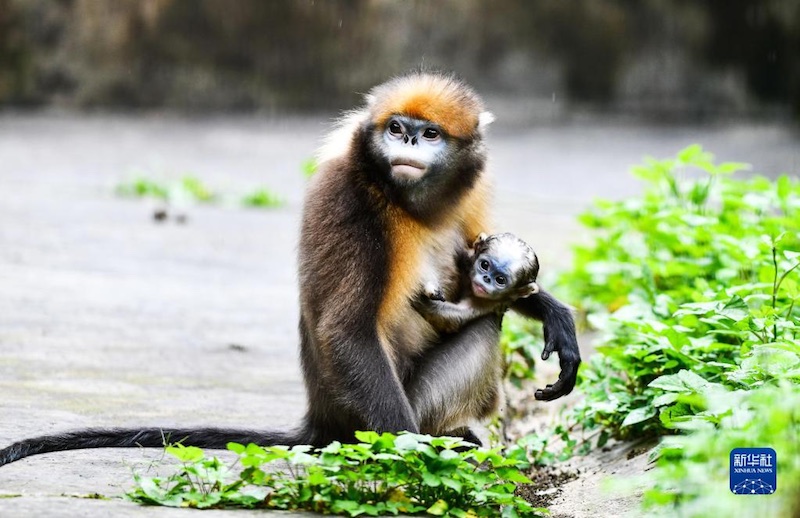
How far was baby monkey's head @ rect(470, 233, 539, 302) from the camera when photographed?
13.4ft

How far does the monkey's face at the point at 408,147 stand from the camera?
3.85 meters

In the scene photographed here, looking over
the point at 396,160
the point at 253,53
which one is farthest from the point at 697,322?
the point at 253,53

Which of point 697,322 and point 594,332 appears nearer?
point 697,322

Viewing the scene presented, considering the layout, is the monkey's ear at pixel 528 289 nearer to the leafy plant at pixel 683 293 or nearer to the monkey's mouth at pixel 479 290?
the monkey's mouth at pixel 479 290

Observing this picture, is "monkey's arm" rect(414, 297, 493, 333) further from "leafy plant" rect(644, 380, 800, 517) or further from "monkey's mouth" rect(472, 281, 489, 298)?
"leafy plant" rect(644, 380, 800, 517)

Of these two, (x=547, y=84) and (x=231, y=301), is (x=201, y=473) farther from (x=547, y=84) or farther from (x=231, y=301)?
(x=547, y=84)

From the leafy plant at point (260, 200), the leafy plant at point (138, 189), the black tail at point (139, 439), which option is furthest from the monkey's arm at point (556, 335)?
the leafy plant at point (138, 189)

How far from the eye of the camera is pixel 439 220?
13.5ft

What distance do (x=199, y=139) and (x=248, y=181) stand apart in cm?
196

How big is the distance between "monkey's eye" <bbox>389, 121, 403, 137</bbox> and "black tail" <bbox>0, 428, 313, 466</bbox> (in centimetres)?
114

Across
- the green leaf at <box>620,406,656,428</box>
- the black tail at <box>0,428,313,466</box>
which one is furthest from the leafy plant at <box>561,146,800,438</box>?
the black tail at <box>0,428,313,466</box>

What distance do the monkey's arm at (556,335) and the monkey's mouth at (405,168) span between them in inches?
35.0

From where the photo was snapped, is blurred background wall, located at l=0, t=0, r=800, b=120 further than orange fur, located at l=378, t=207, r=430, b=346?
Yes

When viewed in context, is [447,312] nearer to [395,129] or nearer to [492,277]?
[492,277]
